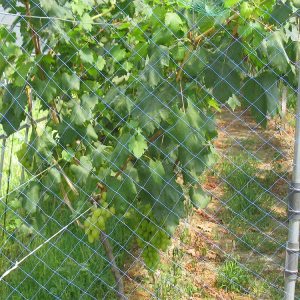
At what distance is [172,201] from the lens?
10.1 ft

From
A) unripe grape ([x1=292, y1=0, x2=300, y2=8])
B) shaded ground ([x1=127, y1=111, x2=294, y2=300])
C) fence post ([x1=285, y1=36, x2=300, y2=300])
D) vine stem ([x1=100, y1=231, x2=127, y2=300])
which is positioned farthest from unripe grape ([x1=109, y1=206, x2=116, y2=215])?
unripe grape ([x1=292, y1=0, x2=300, y2=8])

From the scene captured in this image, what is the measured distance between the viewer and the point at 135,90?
317cm

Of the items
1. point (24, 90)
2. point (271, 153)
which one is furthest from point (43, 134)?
point (271, 153)

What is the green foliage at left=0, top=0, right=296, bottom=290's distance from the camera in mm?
2836

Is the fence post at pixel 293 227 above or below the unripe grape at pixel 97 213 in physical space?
above

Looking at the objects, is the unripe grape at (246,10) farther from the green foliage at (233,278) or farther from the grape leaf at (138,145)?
the green foliage at (233,278)

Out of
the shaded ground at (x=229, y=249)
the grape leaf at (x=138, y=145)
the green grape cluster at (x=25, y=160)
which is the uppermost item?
the grape leaf at (x=138, y=145)

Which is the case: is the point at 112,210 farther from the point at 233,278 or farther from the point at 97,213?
the point at 233,278

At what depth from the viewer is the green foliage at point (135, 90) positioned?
2.84 m

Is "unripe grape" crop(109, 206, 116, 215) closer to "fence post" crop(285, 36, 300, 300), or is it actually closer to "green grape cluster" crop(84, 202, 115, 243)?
"green grape cluster" crop(84, 202, 115, 243)

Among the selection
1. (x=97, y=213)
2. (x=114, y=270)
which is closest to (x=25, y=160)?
(x=97, y=213)

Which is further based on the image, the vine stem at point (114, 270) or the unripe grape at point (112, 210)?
the vine stem at point (114, 270)

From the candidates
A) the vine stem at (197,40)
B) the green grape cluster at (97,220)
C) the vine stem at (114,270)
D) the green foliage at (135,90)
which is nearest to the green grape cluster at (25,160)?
the green foliage at (135,90)

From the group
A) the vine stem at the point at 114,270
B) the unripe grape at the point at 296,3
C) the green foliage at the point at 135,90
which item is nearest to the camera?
the unripe grape at the point at 296,3
